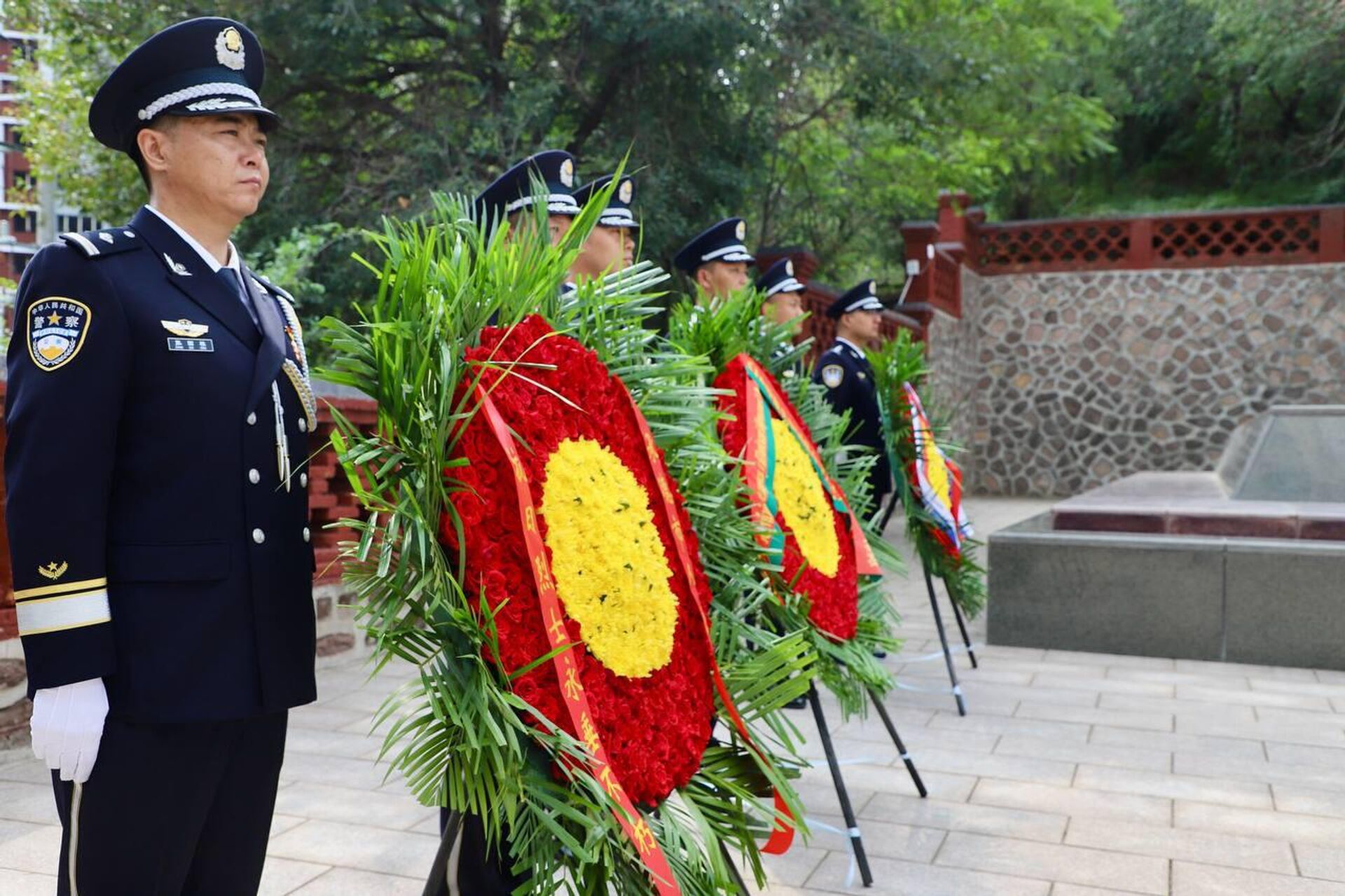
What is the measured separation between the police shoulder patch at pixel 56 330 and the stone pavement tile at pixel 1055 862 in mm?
2546

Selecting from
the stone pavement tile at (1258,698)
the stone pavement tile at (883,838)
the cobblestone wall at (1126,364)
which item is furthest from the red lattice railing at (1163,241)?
the stone pavement tile at (883,838)

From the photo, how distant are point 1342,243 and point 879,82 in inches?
266

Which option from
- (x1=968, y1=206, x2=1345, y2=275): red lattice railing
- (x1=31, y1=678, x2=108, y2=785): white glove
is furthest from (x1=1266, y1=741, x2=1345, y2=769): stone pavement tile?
(x1=968, y1=206, x2=1345, y2=275): red lattice railing

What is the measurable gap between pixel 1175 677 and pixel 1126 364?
959 centimetres

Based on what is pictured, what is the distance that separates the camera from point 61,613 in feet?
5.30

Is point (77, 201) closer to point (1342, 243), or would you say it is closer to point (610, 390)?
point (610, 390)

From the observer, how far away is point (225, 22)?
1880 millimetres

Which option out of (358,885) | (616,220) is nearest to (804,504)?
(616,220)

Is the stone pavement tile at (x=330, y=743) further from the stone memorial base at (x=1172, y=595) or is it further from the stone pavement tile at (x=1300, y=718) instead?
the stone pavement tile at (x=1300, y=718)

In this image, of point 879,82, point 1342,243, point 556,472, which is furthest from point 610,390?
point 1342,243

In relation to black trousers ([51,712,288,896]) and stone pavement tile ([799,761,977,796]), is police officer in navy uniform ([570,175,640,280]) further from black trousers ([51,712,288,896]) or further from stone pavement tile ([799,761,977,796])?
stone pavement tile ([799,761,977,796])

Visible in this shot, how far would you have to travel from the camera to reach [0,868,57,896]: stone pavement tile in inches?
111

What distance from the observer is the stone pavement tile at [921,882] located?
3.01m

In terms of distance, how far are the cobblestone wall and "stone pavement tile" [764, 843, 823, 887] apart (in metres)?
10.1
